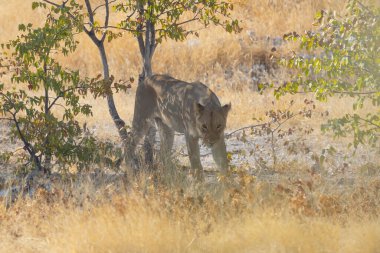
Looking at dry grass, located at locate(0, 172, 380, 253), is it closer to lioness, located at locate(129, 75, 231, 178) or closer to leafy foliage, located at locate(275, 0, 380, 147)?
leafy foliage, located at locate(275, 0, 380, 147)

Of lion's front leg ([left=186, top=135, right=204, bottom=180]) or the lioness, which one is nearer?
the lioness

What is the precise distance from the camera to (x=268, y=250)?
6.41 m

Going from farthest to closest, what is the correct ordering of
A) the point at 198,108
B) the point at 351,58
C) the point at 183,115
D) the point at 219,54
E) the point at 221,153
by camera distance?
the point at 219,54
the point at 183,115
the point at 221,153
the point at 198,108
the point at 351,58

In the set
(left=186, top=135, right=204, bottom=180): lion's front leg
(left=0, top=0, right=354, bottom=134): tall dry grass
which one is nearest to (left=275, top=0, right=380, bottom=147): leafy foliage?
(left=186, top=135, right=204, bottom=180): lion's front leg

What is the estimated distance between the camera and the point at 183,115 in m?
10.4

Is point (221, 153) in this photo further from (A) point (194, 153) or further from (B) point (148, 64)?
(B) point (148, 64)

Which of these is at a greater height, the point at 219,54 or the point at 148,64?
the point at 219,54

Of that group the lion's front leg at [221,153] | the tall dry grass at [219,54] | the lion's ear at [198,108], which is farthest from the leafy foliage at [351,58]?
the tall dry grass at [219,54]

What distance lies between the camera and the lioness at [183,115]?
9.71 meters

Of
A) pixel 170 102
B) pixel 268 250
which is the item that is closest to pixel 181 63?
pixel 170 102

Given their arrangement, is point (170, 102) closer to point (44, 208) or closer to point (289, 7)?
point (44, 208)

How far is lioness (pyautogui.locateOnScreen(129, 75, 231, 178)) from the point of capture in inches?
382

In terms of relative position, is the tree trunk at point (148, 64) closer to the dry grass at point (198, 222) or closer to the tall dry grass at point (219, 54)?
the dry grass at point (198, 222)

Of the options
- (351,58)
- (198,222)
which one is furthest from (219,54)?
(198,222)
